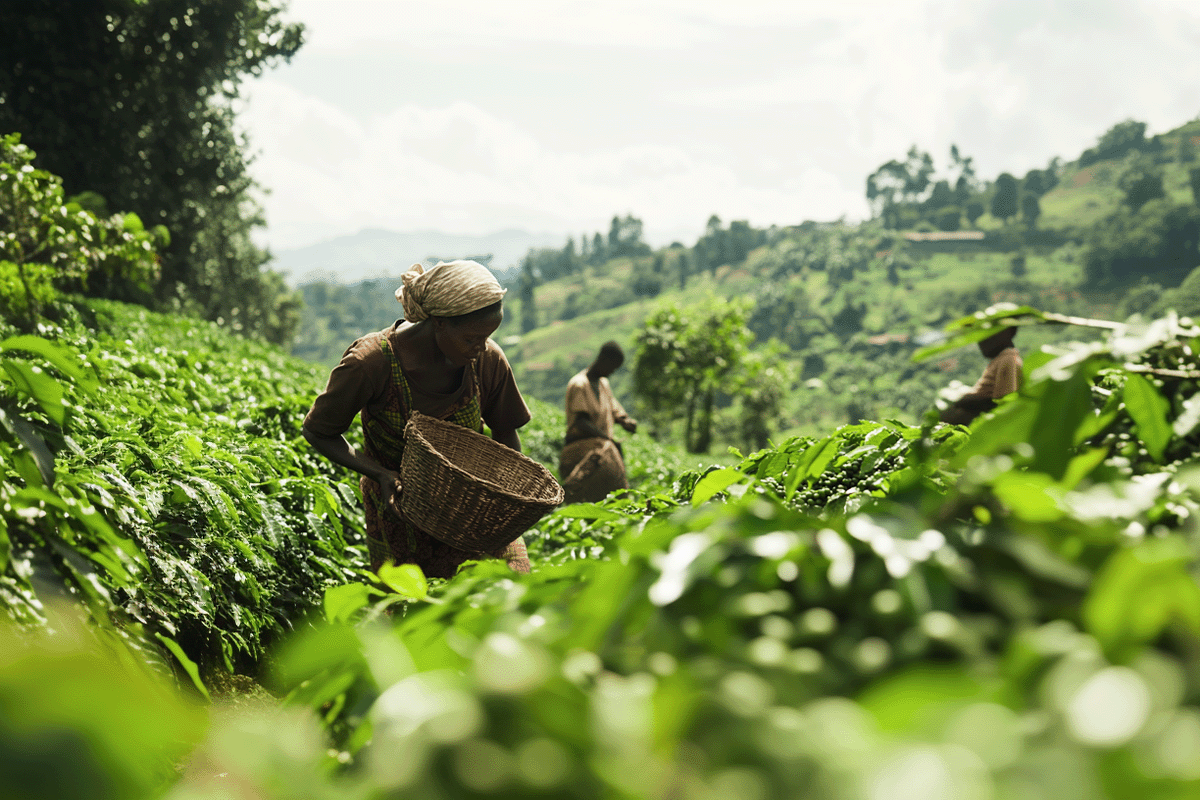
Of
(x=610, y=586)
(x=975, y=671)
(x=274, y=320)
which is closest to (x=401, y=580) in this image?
(x=610, y=586)

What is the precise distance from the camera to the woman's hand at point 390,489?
10.3 ft

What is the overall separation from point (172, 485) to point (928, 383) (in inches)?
4121

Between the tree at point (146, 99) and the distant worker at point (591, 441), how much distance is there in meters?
18.9

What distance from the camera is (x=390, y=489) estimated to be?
3.18m

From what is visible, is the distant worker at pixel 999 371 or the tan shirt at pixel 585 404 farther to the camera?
the tan shirt at pixel 585 404

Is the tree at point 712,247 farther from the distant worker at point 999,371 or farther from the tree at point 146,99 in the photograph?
the distant worker at point 999,371

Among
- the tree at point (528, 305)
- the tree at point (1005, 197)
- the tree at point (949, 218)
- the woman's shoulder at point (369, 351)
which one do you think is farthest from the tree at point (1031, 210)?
the woman's shoulder at point (369, 351)

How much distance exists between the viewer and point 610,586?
998 mm

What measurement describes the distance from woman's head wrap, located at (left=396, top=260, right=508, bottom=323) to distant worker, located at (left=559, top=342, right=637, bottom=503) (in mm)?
3969

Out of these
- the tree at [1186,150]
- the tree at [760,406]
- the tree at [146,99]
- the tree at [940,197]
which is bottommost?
the tree at [760,406]

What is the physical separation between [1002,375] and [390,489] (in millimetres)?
3809

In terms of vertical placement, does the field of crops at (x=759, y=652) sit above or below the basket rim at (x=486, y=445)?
above

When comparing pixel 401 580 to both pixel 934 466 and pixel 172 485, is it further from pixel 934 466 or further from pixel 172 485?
pixel 172 485

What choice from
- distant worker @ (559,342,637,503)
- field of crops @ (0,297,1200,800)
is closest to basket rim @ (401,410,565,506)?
field of crops @ (0,297,1200,800)
